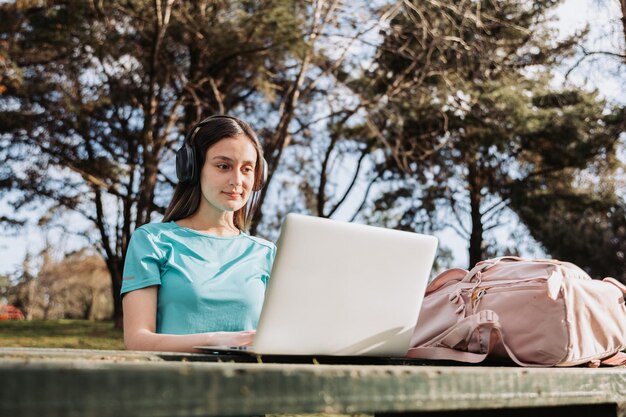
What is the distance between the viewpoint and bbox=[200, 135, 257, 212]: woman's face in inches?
81.4

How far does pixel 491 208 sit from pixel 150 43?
30.6ft

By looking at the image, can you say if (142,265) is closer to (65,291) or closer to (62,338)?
(62,338)

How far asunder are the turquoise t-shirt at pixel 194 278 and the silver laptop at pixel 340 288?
0.69 m

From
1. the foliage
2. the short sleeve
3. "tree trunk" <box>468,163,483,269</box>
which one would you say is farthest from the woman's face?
the foliage

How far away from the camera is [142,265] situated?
1813 mm

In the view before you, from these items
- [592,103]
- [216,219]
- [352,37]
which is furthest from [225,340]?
[592,103]

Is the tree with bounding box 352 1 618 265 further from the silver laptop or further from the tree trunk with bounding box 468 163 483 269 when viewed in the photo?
the silver laptop

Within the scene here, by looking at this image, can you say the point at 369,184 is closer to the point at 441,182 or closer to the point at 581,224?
the point at 441,182

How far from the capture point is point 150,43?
37.2 ft

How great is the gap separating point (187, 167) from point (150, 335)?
0.63 metres

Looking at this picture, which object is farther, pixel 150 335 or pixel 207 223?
pixel 207 223

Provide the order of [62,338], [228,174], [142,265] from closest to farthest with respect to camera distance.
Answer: [142,265] → [228,174] → [62,338]

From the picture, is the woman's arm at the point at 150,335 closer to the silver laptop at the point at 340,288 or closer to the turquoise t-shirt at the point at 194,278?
the turquoise t-shirt at the point at 194,278

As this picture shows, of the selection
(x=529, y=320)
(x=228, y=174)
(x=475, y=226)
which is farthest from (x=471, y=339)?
(x=475, y=226)
